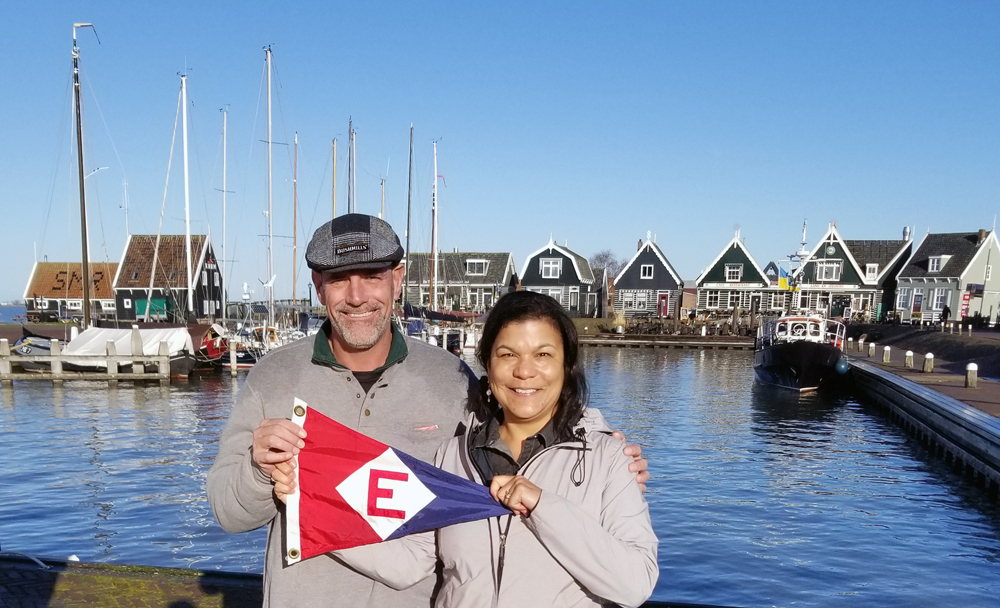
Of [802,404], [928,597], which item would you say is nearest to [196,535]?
[928,597]

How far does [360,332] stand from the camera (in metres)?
2.94

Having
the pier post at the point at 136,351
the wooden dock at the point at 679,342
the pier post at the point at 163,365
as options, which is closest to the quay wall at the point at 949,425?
the wooden dock at the point at 679,342

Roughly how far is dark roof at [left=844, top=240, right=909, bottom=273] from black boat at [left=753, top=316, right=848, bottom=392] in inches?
1373

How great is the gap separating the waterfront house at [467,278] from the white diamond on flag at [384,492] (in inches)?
2317

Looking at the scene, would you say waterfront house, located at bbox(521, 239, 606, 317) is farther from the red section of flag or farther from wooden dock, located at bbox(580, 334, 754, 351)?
the red section of flag

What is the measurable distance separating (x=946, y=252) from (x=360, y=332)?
67483 millimetres

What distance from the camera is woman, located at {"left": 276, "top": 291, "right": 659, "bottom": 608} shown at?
2277 millimetres

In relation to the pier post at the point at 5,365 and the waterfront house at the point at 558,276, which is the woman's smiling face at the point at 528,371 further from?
the waterfront house at the point at 558,276

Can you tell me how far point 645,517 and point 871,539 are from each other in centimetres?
1179

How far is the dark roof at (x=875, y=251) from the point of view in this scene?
6181cm

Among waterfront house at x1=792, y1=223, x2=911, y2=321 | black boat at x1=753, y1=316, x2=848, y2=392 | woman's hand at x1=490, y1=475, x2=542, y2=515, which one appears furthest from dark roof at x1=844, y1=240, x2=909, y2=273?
woman's hand at x1=490, y1=475, x2=542, y2=515

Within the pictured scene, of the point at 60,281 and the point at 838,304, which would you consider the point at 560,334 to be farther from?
the point at 60,281

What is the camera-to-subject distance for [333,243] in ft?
9.66

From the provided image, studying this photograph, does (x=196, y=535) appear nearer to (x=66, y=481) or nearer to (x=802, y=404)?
(x=66, y=481)
